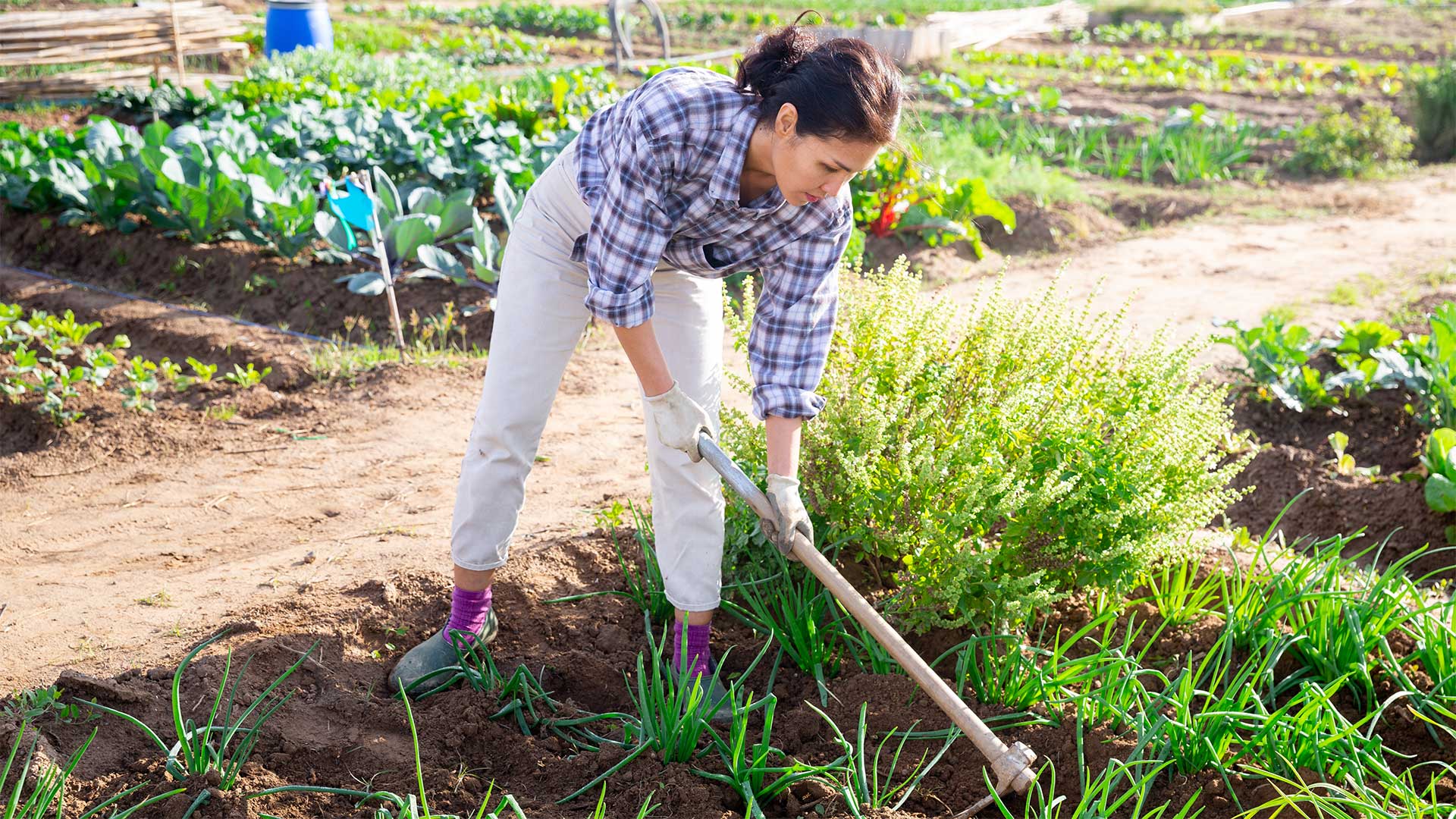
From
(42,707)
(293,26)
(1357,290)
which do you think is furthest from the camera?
(293,26)

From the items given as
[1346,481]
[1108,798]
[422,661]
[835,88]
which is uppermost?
[835,88]

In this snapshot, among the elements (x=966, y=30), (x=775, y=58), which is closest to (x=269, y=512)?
A: (x=775, y=58)

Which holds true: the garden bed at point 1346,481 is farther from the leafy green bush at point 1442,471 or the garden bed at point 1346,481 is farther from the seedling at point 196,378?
the seedling at point 196,378

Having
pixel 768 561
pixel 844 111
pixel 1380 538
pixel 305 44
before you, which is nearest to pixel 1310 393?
pixel 1380 538

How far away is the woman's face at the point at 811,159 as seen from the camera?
190 cm

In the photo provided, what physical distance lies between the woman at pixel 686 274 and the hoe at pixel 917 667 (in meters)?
0.09

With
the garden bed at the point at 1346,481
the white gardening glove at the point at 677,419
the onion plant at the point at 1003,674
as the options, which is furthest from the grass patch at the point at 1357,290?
the white gardening glove at the point at 677,419

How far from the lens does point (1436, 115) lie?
860cm

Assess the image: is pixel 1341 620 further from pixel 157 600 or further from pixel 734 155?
pixel 157 600

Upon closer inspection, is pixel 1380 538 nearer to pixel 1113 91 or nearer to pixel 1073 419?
pixel 1073 419

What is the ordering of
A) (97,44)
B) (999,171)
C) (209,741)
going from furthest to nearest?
1. (97,44)
2. (999,171)
3. (209,741)

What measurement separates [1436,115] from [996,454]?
8066mm

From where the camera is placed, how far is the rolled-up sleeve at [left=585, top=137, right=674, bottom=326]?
1981 mm

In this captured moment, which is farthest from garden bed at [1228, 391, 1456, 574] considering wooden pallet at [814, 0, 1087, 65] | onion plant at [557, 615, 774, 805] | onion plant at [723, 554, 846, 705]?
wooden pallet at [814, 0, 1087, 65]
